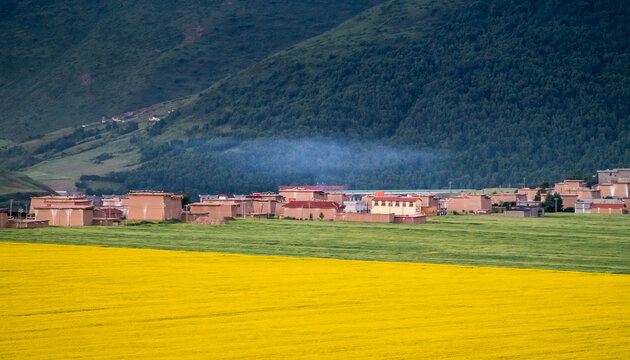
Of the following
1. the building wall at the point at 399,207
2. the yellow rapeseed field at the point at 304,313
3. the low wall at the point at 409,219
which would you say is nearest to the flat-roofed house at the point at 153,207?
the low wall at the point at 409,219

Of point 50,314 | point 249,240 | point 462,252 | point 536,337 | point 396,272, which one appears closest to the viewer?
point 536,337

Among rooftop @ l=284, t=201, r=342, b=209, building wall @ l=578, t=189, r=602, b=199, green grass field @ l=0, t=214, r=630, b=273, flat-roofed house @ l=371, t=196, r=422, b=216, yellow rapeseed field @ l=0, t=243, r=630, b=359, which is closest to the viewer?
yellow rapeseed field @ l=0, t=243, r=630, b=359

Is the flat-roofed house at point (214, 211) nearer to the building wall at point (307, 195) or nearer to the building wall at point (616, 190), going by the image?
the building wall at point (307, 195)

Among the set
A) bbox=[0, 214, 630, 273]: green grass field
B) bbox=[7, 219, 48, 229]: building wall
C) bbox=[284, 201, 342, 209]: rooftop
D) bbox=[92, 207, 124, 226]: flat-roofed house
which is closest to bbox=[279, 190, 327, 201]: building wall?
bbox=[284, 201, 342, 209]: rooftop

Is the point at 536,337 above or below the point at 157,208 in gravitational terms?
below

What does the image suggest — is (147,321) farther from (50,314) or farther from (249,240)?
(249,240)

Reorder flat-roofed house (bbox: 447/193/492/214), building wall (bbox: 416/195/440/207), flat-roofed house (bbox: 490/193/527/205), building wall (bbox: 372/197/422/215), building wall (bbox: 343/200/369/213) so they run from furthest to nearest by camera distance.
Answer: flat-roofed house (bbox: 490/193/527/205) < flat-roofed house (bbox: 447/193/492/214) < building wall (bbox: 343/200/369/213) < building wall (bbox: 416/195/440/207) < building wall (bbox: 372/197/422/215)

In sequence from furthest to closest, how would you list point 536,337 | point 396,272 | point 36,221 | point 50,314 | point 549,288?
point 36,221 < point 396,272 < point 549,288 < point 50,314 < point 536,337

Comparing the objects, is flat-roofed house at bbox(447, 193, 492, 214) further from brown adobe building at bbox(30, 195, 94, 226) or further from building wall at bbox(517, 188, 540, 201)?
brown adobe building at bbox(30, 195, 94, 226)

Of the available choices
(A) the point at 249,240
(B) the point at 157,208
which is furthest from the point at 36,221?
(A) the point at 249,240
